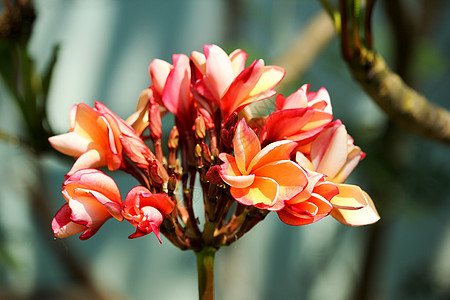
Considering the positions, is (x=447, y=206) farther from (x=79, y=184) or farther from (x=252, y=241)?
(x=79, y=184)

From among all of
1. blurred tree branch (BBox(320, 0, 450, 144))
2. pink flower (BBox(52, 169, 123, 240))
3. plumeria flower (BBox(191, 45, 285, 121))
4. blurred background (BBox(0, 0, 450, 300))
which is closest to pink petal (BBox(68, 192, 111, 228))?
pink flower (BBox(52, 169, 123, 240))

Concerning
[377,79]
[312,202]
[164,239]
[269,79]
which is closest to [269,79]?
[269,79]

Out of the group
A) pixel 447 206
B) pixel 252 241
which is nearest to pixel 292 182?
pixel 252 241

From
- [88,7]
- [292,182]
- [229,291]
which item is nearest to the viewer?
[292,182]

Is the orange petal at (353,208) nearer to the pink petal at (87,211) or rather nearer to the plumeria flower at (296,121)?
the plumeria flower at (296,121)

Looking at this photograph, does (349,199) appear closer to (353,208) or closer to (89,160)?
(353,208)

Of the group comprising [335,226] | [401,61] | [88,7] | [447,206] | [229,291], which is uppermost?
[401,61]
